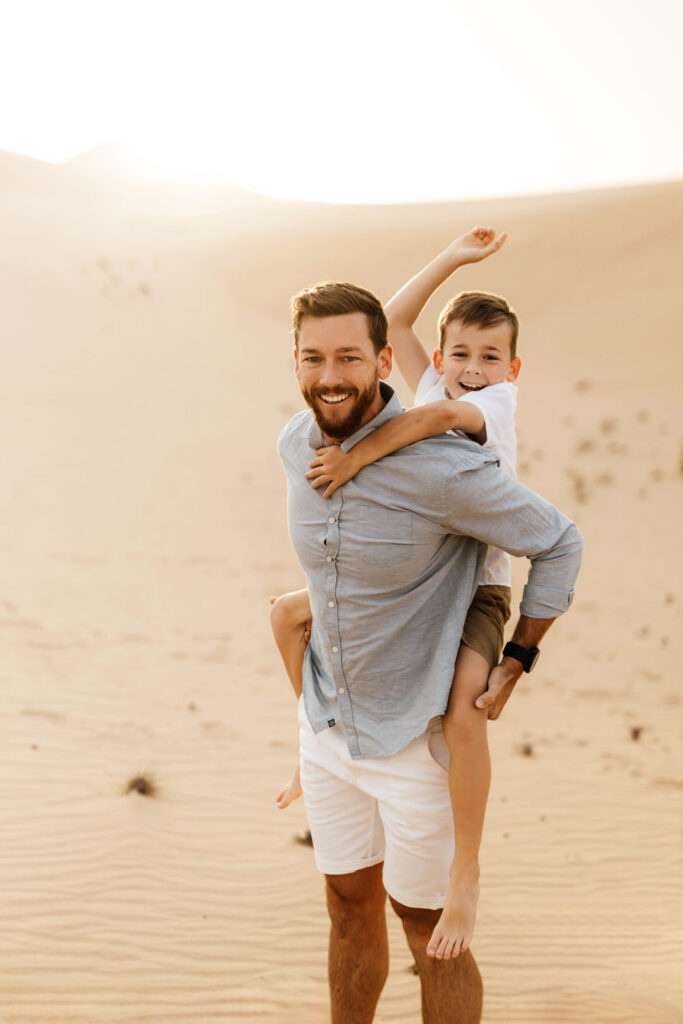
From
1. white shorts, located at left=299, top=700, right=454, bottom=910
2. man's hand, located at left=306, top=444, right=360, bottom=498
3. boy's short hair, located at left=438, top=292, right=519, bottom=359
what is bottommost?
white shorts, located at left=299, top=700, right=454, bottom=910

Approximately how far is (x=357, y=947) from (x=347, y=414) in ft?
6.13

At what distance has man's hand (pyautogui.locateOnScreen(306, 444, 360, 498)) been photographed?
2646 mm

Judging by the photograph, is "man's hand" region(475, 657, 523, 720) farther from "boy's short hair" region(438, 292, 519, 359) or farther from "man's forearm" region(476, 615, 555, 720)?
"boy's short hair" region(438, 292, 519, 359)

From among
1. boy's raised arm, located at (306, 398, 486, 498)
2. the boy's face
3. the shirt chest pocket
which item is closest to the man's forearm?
the shirt chest pocket

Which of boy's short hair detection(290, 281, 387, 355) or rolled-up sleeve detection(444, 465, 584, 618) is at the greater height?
boy's short hair detection(290, 281, 387, 355)

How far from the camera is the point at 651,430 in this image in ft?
51.0

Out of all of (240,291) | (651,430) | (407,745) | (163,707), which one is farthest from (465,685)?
(240,291)

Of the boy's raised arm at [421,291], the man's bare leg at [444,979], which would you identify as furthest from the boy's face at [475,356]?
the man's bare leg at [444,979]

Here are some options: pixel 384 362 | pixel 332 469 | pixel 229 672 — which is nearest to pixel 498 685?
pixel 332 469

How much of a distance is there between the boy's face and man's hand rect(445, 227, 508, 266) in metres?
0.24

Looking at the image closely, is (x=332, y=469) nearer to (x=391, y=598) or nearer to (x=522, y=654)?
(x=391, y=598)

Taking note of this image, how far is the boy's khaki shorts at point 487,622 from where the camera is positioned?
2797 millimetres

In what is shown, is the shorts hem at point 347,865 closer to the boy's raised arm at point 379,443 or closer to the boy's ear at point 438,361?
the boy's raised arm at point 379,443

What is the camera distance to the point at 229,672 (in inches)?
329
